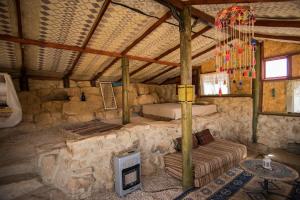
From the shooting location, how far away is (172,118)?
16.1 feet

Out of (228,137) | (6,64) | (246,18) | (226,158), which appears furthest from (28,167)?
(228,137)

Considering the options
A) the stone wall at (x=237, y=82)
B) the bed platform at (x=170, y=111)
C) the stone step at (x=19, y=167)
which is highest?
the stone wall at (x=237, y=82)

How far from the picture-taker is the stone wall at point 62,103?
5.08 metres

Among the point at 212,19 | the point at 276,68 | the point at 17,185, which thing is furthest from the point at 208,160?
the point at 276,68

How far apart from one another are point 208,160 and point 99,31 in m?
3.72

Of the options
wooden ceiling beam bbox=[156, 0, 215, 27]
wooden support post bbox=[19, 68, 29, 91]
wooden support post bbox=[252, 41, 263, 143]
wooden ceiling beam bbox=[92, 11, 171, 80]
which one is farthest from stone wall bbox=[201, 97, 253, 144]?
wooden support post bbox=[19, 68, 29, 91]

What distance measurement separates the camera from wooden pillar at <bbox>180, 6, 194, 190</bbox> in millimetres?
3020

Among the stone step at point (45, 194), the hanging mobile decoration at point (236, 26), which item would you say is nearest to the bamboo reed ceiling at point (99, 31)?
the hanging mobile decoration at point (236, 26)

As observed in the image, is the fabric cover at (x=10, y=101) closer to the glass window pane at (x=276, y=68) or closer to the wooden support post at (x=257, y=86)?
the wooden support post at (x=257, y=86)

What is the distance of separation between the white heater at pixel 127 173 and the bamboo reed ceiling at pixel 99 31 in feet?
8.76

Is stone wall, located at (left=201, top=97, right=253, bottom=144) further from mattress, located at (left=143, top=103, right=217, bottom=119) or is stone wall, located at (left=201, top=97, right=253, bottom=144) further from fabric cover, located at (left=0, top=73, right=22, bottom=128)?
fabric cover, located at (left=0, top=73, right=22, bottom=128)

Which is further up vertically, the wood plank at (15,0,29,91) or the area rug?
the wood plank at (15,0,29,91)

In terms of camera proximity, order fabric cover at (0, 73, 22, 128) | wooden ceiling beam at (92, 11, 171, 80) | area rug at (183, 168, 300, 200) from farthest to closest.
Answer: fabric cover at (0, 73, 22, 128)
wooden ceiling beam at (92, 11, 171, 80)
area rug at (183, 168, 300, 200)

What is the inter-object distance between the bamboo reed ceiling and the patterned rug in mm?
3093
